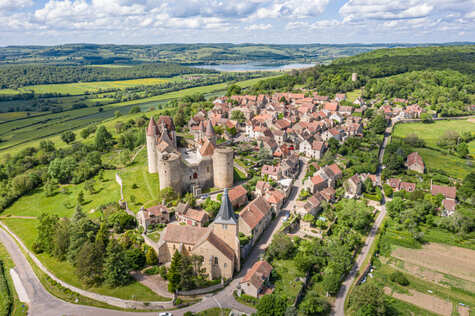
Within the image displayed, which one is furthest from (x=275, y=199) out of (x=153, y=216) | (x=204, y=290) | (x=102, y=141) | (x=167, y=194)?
(x=102, y=141)

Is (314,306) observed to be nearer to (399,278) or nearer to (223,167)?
(399,278)

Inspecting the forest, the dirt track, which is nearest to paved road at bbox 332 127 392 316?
the dirt track

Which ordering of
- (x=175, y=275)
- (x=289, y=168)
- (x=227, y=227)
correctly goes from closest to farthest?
(x=175, y=275)
(x=227, y=227)
(x=289, y=168)

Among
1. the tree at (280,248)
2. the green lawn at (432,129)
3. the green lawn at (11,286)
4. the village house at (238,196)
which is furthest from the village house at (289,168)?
the green lawn at (11,286)

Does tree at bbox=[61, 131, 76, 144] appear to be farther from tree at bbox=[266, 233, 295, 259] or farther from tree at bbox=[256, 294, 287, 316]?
tree at bbox=[256, 294, 287, 316]

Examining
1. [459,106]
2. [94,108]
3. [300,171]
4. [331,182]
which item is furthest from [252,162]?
[94,108]
